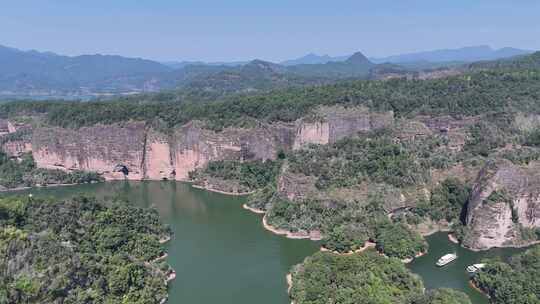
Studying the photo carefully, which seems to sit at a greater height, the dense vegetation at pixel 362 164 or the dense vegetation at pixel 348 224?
the dense vegetation at pixel 362 164

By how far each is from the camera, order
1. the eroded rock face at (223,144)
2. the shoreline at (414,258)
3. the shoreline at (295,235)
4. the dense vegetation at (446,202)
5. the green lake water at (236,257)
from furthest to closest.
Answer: the eroded rock face at (223,144) < the dense vegetation at (446,202) < the shoreline at (295,235) < the shoreline at (414,258) < the green lake water at (236,257)

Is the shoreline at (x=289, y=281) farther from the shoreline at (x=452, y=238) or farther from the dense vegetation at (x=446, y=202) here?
the shoreline at (x=452, y=238)

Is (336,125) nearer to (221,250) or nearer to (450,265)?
(221,250)

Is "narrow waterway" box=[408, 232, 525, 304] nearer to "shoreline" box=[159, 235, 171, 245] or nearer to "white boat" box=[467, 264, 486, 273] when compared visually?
"white boat" box=[467, 264, 486, 273]

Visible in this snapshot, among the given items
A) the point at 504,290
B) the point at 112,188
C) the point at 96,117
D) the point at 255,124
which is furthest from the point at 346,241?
the point at 96,117

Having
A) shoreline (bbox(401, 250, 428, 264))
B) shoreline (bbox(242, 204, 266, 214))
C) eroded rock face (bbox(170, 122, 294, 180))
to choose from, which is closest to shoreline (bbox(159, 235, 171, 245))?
shoreline (bbox(242, 204, 266, 214))

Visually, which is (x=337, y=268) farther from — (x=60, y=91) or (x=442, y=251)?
(x=60, y=91)

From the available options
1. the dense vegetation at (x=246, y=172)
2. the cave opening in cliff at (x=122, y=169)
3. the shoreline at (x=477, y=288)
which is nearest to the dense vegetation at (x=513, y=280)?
the shoreline at (x=477, y=288)
